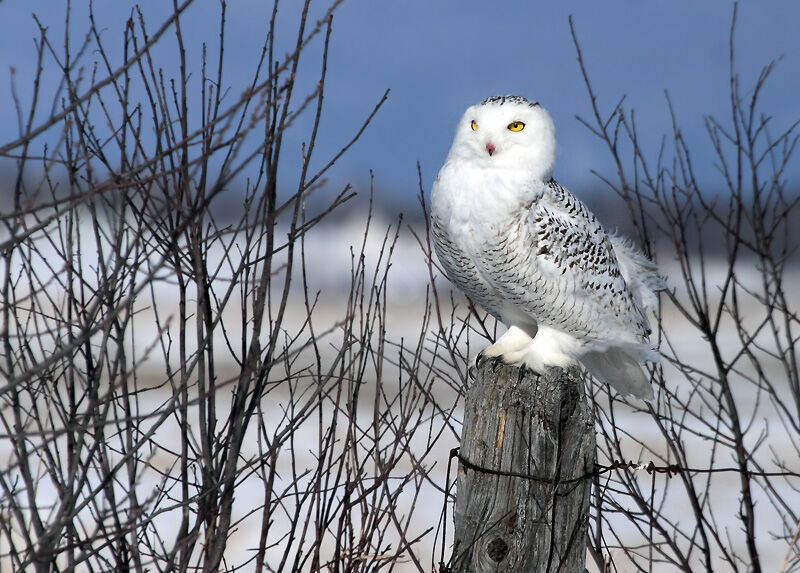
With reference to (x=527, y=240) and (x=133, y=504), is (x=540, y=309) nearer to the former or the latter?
(x=527, y=240)

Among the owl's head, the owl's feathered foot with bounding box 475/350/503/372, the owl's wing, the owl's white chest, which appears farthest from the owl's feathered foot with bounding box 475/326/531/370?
the owl's head

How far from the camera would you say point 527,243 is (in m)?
2.58

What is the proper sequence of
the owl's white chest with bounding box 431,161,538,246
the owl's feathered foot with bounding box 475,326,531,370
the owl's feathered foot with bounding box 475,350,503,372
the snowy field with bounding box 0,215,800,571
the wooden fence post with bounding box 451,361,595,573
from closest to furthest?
the wooden fence post with bounding box 451,361,595,573, the owl's white chest with bounding box 431,161,538,246, the owl's feathered foot with bounding box 475,350,503,372, the owl's feathered foot with bounding box 475,326,531,370, the snowy field with bounding box 0,215,800,571

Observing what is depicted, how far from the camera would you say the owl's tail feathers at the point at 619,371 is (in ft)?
9.86

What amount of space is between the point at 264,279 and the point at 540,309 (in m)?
1.11

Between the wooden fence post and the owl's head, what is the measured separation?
74cm

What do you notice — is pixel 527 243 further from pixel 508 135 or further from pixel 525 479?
pixel 525 479

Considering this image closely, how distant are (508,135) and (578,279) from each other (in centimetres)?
54

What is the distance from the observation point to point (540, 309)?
8.86ft

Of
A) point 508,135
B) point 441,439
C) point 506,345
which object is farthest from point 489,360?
point 441,439

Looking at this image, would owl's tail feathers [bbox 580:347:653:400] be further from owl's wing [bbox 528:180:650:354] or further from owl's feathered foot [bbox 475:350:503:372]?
owl's feathered foot [bbox 475:350:503:372]

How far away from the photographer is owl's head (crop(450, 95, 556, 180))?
2.65 metres

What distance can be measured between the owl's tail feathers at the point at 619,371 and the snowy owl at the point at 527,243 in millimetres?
92

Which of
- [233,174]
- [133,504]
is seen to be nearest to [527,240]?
[233,174]
